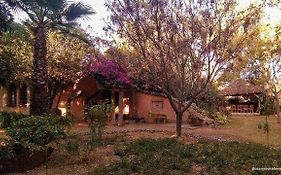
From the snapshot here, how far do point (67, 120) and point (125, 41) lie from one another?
18.7 feet

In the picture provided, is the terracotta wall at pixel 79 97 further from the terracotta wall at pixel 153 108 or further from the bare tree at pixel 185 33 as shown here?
the bare tree at pixel 185 33

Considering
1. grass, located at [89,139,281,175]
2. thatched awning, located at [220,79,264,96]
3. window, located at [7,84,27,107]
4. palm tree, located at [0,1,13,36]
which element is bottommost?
grass, located at [89,139,281,175]

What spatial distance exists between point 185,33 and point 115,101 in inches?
473

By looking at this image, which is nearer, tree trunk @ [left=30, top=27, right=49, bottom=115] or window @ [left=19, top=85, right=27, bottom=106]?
tree trunk @ [left=30, top=27, right=49, bottom=115]

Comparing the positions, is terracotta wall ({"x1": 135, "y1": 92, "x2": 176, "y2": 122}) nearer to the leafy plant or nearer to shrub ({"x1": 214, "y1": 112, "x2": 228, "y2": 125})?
shrub ({"x1": 214, "y1": 112, "x2": 228, "y2": 125})

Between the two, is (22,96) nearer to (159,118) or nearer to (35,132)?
(159,118)

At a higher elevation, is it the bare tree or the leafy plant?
the bare tree

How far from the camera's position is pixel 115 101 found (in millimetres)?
26312

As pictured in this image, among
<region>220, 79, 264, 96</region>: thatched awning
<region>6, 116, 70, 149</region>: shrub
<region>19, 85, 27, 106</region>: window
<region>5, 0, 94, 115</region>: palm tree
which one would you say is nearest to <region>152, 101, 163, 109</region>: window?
<region>5, 0, 94, 115</region>: palm tree

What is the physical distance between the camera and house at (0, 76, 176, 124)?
82.1 ft

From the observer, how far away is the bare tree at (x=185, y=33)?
15.0m

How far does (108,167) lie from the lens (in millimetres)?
10102

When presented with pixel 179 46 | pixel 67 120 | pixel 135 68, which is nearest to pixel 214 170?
pixel 67 120

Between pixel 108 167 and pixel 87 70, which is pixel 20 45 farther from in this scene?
pixel 108 167
